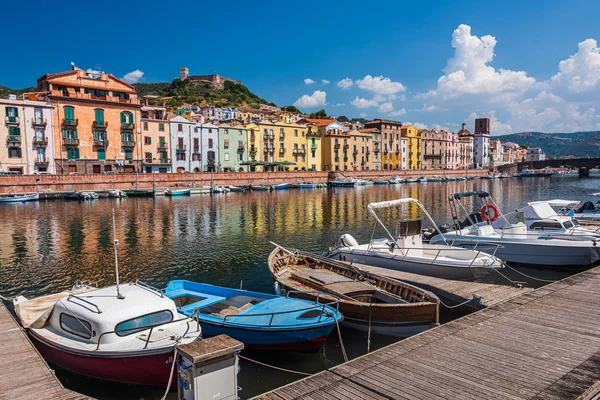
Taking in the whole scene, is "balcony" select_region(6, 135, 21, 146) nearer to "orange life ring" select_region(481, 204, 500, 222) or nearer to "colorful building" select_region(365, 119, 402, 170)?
"orange life ring" select_region(481, 204, 500, 222)

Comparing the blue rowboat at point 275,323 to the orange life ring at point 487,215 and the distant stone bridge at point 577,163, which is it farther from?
the distant stone bridge at point 577,163

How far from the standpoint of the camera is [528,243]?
955 inches

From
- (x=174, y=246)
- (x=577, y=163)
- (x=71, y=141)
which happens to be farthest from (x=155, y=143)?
(x=577, y=163)

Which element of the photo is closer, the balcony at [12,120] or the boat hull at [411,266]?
the boat hull at [411,266]

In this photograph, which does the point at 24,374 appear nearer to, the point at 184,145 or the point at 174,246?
the point at 174,246

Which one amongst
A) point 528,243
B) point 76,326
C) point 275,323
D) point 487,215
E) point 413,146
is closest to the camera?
point 76,326

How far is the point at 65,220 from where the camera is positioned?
45625 millimetres

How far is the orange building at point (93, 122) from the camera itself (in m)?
76.8

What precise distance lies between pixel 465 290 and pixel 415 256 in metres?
4.15

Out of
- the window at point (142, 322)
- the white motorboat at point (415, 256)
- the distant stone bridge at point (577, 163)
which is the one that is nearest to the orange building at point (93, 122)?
the white motorboat at point (415, 256)

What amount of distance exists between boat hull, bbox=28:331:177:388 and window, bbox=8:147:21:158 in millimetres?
74260

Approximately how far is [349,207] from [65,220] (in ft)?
110

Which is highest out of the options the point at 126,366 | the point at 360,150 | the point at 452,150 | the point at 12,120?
the point at 12,120

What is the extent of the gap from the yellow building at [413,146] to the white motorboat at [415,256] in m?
130
